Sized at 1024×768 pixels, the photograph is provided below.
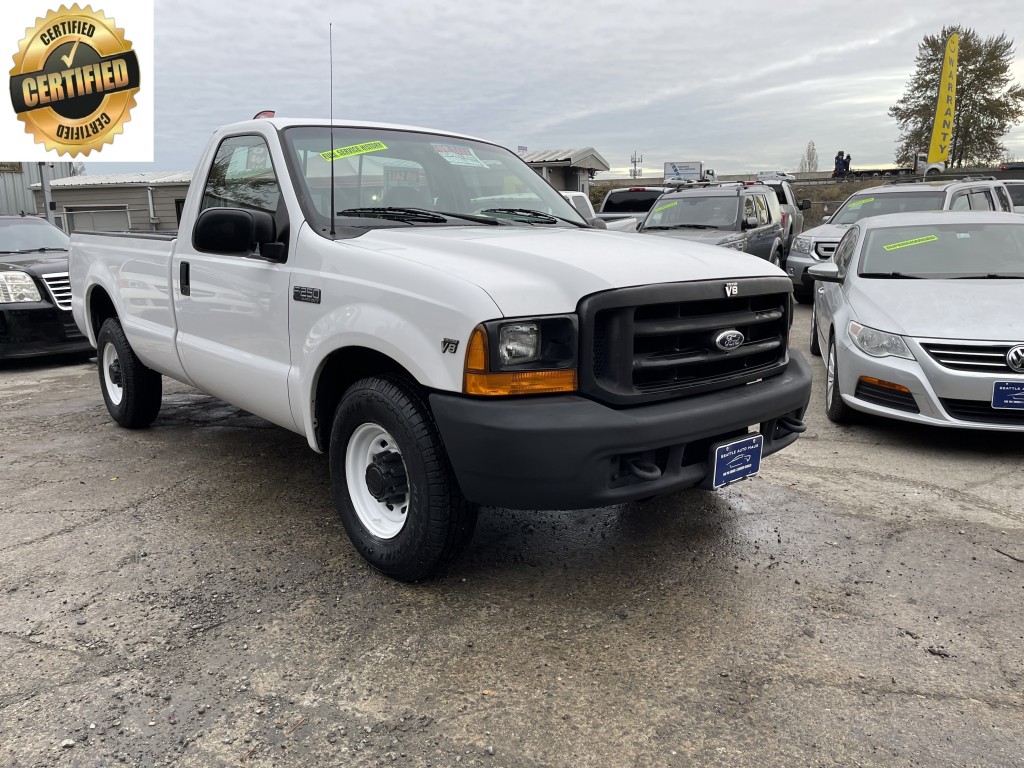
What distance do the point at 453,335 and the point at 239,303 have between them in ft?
5.47

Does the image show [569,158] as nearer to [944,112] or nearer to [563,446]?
[944,112]

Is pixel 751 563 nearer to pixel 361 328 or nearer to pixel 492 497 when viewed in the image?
pixel 492 497

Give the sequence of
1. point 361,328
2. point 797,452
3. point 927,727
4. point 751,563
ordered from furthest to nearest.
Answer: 1. point 797,452
2. point 751,563
3. point 361,328
4. point 927,727

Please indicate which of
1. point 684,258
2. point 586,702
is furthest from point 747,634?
point 684,258

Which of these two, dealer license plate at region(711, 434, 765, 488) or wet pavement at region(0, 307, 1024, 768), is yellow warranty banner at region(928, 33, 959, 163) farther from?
dealer license plate at region(711, 434, 765, 488)

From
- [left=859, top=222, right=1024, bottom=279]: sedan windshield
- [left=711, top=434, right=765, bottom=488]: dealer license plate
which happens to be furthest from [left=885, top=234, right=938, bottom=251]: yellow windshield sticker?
[left=711, top=434, right=765, bottom=488]: dealer license plate

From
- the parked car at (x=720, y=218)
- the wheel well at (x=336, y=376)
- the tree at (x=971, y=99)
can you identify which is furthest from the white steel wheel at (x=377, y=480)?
the tree at (x=971, y=99)

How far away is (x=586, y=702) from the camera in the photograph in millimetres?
2564

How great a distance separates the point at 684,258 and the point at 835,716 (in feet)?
5.86

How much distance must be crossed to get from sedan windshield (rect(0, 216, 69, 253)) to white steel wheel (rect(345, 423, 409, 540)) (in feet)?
27.4

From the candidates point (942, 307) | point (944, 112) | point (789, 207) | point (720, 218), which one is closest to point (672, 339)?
point (942, 307)

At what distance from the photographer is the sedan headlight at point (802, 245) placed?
11.5m

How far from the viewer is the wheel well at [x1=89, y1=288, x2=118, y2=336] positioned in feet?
19.8

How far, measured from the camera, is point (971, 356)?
4.88m
